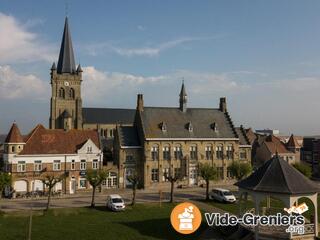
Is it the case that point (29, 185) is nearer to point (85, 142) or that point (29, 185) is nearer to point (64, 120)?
point (85, 142)

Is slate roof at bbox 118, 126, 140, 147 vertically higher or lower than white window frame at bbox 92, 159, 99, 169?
higher

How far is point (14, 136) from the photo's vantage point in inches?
1940

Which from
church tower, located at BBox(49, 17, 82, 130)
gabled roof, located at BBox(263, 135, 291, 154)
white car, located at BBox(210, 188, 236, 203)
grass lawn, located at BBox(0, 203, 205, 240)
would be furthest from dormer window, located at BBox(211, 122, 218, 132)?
church tower, located at BBox(49, 17, 82, 130)

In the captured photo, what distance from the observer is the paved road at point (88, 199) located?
137ft

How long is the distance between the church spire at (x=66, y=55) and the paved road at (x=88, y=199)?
147 ft

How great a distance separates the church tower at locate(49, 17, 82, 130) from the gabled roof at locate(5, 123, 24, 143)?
3650cm

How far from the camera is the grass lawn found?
28.5 m

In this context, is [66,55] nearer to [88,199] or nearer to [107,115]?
[107,115]

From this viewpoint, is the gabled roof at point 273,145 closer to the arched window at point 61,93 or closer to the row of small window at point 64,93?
the row of small window at point 64,93

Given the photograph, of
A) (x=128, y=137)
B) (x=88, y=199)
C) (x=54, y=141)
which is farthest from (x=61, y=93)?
(x=88, y=199)

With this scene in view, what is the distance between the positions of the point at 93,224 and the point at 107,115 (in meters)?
58.8

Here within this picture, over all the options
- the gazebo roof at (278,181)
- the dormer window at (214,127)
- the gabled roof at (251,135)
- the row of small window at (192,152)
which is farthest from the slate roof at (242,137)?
the gazebo roof at (278,181)

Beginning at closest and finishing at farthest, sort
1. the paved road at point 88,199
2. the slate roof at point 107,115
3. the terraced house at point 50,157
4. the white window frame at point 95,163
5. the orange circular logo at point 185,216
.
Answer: the orange circular logo at point 185,216 → the paved road at point 88,199 → the terraced house at point 50,157 → the white window frame at point 95,163 → the slate roof at point 107,115

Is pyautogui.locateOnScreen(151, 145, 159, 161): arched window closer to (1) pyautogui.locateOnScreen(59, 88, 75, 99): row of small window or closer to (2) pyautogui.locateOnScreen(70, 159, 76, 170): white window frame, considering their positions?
(2) pyautogui.locateOnScreen(70, 159, 76, 170): white window frame
